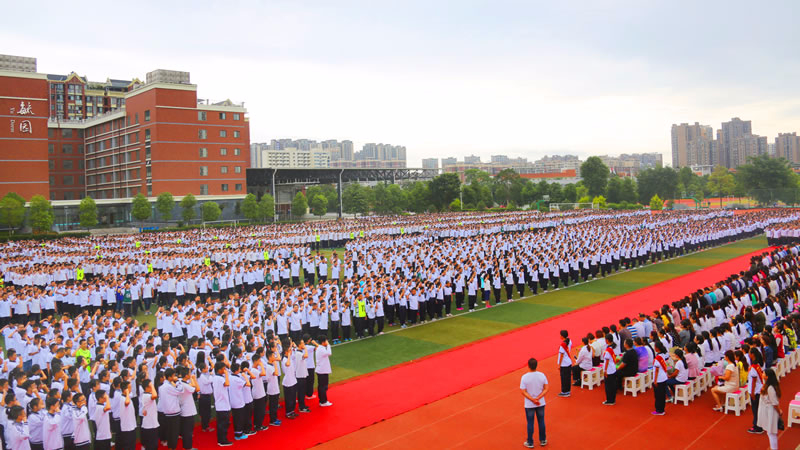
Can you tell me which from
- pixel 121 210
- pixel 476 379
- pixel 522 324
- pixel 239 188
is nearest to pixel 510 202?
pixel 239 188

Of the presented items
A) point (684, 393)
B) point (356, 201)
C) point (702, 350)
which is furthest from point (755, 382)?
point (356, 201)

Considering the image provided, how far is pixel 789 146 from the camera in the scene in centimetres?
17138

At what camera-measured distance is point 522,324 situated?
51.2 feet

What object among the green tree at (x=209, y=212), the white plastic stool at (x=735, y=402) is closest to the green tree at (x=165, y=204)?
the green tree at (x=209, y=212)

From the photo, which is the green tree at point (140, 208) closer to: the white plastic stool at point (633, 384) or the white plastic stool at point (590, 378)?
the white plastic stool at point (590, 378)

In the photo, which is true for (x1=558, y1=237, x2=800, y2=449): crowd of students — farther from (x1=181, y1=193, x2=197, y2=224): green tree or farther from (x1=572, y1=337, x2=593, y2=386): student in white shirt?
(x1=181, y1=193, x2=197, y2=224): green tree

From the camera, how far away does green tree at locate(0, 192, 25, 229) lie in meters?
42.2

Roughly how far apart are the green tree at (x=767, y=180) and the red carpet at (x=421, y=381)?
53668mm

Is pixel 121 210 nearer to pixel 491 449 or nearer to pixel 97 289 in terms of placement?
pixel 97 289

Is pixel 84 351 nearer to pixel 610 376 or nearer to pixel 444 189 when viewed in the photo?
pixel 610 376

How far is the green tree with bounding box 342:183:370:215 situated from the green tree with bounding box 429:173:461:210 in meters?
11.9

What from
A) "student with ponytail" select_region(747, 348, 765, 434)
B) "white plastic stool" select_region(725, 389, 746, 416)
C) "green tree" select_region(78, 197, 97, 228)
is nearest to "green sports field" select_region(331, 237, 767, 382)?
"white plastic stool" select_region(725, 389, 746, 416)

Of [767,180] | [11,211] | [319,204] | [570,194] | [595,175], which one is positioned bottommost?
[11,211]

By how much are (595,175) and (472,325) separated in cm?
6339
